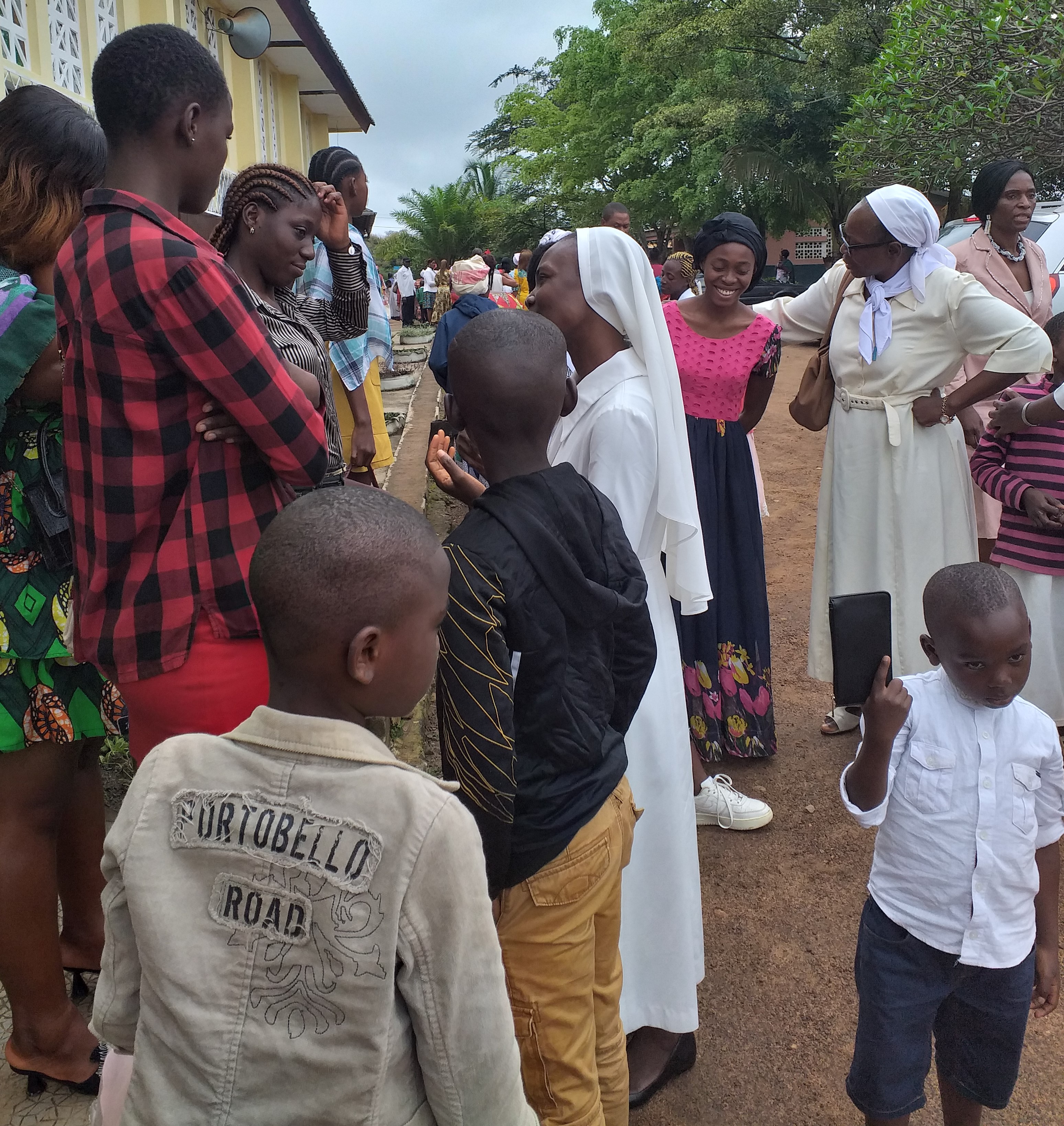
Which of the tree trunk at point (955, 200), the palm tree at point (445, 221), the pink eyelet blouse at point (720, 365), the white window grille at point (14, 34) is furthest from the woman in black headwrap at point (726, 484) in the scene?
the palm tree at point (445, 221)

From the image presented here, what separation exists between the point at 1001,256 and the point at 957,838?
12.2 feet

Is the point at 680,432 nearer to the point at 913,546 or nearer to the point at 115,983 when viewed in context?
the point at 115,983

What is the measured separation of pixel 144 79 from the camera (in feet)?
5.86

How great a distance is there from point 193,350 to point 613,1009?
4.80 ft

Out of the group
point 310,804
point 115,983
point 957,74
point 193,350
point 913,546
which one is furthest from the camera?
point 957,74

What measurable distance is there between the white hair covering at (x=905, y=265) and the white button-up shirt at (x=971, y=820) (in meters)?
2.18

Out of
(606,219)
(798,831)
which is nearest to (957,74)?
(606,219)

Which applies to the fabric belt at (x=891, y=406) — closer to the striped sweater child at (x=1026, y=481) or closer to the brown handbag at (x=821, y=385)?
the brown handbag at (x=821, y=385)

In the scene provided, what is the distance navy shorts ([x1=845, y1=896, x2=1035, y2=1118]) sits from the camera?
1.93 metres

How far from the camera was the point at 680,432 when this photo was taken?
2.39 metres

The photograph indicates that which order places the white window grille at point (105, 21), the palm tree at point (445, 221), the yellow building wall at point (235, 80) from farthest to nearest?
the palm tree at point (445, 221) < the white window grille at point (105, 21) < the yellow building wall at point (235, 80)

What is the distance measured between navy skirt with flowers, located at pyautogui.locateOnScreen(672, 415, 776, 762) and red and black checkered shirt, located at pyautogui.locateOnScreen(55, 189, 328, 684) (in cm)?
227

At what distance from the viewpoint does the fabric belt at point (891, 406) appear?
384 cm

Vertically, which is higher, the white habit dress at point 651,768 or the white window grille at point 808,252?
the white habit dress at point 651,768
